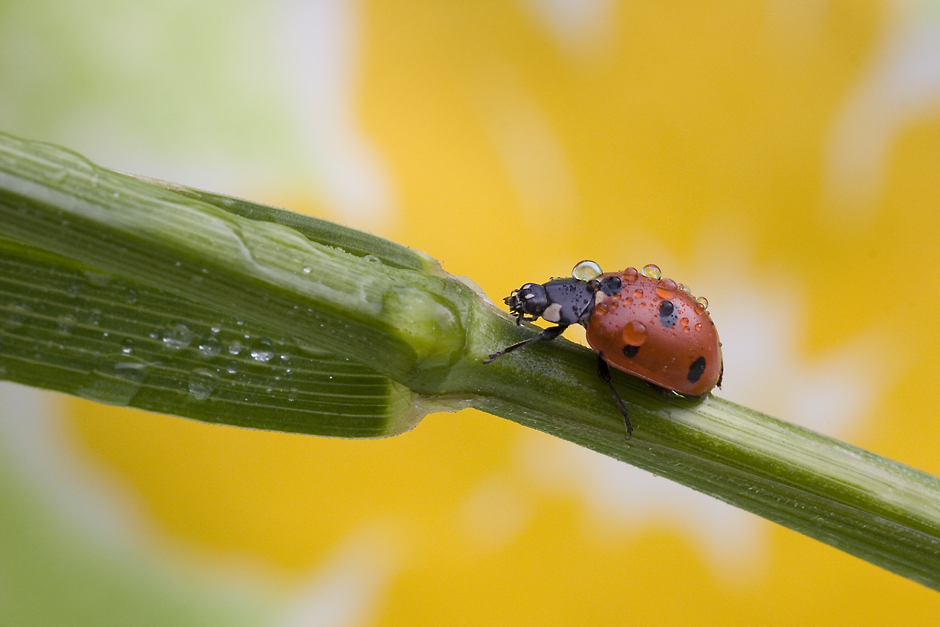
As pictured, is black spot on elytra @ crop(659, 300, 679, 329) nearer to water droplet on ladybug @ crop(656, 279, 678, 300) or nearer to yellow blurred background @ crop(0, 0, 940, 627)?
water droplet on ladybug @ crop(656, 279, 678, 300)

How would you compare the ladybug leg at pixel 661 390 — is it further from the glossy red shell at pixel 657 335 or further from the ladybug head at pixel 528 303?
the ladybug head at pixel 528 303

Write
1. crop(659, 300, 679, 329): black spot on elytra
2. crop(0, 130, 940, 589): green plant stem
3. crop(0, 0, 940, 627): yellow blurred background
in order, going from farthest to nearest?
crop(0, 0, 940, 627): yellow blurred background
crop(659, 300, 679, 329): black spot on elytra
crop(0, 130, 940, 589): green plant stem

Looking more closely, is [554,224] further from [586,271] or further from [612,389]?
[612,389]

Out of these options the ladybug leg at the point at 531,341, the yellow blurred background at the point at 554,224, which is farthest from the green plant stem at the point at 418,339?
the yellow blurred background at the point at 554,224

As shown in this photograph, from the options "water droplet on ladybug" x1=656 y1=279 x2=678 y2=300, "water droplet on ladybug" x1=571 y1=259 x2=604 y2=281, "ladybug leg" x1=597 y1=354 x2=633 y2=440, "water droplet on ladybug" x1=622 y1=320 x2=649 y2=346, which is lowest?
"ladybug leg" x1=597 y1=354 x2=633 y2=440

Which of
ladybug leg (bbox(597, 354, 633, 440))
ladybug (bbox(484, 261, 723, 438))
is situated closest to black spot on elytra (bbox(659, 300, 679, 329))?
ladybug (bbox(484, 261, 723, 438))

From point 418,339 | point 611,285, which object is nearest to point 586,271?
point 611,285
